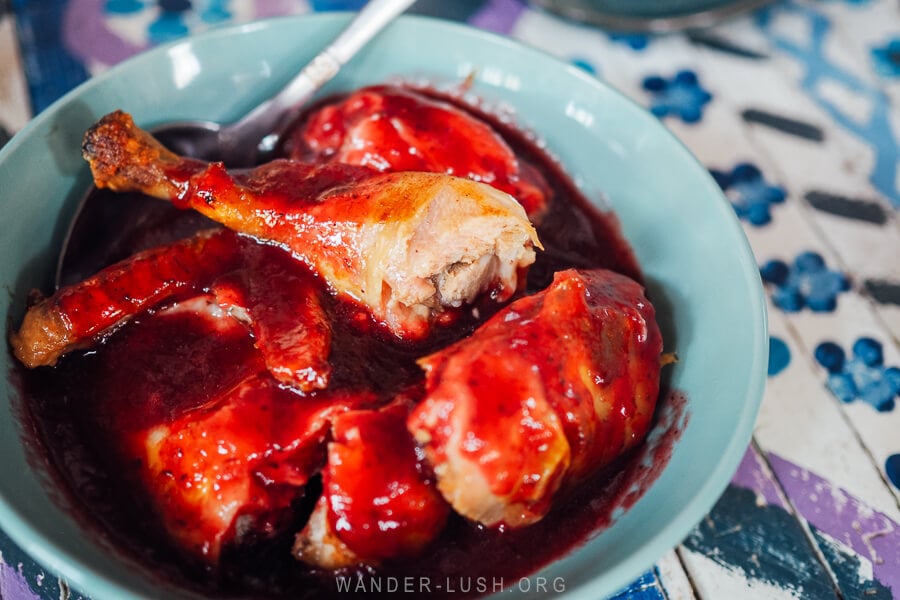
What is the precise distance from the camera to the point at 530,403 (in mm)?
1463

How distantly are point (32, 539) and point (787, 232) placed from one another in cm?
226

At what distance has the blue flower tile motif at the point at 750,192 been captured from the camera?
8.41 ft

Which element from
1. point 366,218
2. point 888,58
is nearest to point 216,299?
point 366,218

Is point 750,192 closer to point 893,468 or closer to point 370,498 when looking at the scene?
point 893,468

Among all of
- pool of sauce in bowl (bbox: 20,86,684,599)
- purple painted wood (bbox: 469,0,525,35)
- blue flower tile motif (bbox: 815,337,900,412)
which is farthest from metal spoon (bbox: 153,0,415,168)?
blue flower tile motif (bbox: 815,337,900,412)

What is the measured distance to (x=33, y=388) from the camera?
169 cm

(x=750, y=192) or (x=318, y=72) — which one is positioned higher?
(x=318, y=72)

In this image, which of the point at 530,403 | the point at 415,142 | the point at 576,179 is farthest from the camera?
the point at 576,179

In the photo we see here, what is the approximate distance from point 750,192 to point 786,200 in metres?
0.12

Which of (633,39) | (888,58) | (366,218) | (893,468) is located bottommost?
(893,468)

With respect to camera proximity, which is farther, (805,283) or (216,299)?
(805,283)

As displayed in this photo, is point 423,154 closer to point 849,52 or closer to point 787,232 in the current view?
point 787,232

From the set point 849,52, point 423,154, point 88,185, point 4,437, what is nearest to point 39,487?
point 4,437

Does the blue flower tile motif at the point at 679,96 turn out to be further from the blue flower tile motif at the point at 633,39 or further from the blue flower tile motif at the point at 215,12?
the blue flower tile motif at the point at 215,12
